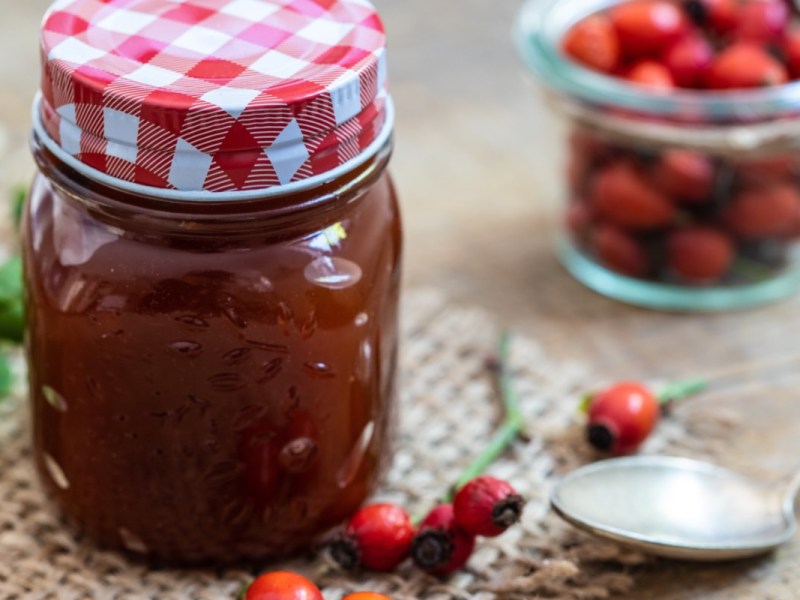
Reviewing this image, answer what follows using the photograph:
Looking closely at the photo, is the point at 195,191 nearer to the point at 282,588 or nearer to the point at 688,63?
the point at 282,588

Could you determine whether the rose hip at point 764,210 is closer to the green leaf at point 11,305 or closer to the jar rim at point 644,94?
Answer: the jar rim at point 644,94

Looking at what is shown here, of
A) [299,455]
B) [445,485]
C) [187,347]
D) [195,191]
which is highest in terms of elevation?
[195,191]

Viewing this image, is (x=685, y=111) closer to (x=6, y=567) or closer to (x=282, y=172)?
(x=282, y=172)

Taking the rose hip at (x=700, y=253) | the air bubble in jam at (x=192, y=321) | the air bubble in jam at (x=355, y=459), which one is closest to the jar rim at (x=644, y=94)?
the rose hip at (x=700, y=253)

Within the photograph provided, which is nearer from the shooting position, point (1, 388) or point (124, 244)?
point (124, 244)

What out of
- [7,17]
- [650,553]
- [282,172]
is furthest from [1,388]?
[7,17]

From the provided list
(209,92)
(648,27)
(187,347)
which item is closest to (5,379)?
(187,347)

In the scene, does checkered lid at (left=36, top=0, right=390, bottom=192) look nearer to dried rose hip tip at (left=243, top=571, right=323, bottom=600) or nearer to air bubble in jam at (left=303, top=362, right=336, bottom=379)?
air bubble in jam at (left=303, top=362, right=336, bottom=379)
